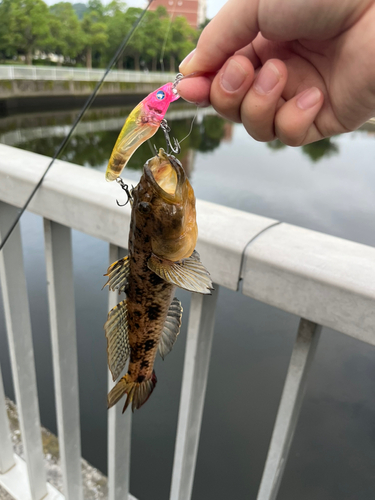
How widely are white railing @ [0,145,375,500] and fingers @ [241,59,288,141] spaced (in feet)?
0.60

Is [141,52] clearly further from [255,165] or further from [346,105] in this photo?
[255,165]

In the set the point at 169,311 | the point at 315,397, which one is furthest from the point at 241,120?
the point at 315,397

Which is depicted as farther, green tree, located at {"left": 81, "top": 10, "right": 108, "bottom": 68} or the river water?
the river water

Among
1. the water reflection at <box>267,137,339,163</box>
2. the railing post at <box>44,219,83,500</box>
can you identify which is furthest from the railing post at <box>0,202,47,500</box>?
the water reflection at <box>267,137,339,163</box>

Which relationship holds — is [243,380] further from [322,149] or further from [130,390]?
[130,390]

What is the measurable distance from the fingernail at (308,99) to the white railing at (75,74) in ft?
0.71

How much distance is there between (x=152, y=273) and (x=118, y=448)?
0.90 metres

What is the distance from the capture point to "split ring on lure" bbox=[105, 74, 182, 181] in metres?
0.34

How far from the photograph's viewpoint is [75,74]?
659 millimetres

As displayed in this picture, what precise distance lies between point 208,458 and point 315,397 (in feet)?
2.00

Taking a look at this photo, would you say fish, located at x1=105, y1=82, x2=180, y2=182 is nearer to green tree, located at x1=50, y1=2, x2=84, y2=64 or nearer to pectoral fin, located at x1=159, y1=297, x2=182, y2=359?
pectoral fin, located at x1=159, y1=297, x2=182, y2=359

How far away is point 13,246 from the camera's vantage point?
1011 mm

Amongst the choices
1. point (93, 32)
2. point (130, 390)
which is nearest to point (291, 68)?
point (93, 32)

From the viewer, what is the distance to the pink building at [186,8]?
0.56m
